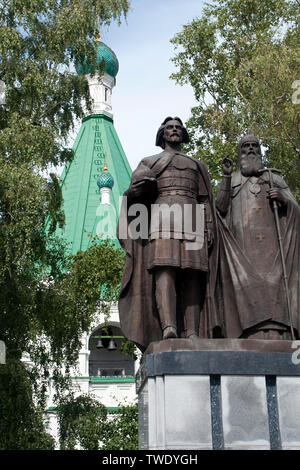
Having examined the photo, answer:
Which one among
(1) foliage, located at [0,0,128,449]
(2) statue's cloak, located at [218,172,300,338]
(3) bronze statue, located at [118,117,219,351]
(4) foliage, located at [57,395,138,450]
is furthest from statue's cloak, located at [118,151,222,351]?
(4) foliage, located at [57,395,138,450]

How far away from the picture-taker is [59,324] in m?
13.5

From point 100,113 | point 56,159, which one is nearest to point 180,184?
point 56,159

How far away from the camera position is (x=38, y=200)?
1160 centimetres

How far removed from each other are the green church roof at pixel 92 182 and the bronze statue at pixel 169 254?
21.3 metres

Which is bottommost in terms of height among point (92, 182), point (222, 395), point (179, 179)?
point (222, 395)

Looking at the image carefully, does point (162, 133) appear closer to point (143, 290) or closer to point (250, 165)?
point (250, 165)

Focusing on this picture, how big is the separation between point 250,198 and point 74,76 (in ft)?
28.1

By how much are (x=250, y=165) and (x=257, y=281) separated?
128cm

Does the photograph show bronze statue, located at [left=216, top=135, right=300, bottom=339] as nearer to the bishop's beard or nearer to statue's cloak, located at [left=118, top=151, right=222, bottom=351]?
the bishop's beard

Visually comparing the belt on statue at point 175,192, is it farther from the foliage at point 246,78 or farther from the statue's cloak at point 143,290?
A: the foliage at point 246,78

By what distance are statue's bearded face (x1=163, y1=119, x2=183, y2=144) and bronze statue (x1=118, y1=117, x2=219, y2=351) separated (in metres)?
0.22

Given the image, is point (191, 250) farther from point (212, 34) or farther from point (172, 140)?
point (212, 34)

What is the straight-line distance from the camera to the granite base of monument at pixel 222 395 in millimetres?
5031

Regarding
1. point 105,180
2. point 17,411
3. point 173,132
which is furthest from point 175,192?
point 105,180
